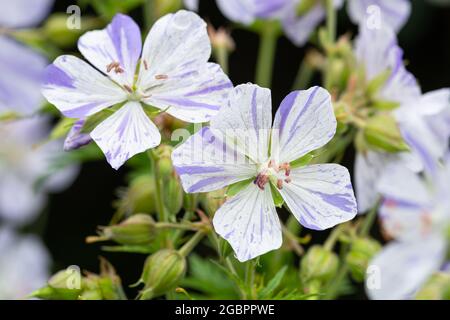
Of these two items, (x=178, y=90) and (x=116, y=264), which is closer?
(x=178, y=90)

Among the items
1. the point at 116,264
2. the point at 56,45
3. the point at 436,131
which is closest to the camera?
the point at 436,131

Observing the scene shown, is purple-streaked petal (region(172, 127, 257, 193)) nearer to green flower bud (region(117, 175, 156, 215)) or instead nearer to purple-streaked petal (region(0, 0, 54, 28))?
green flower bud (region(117, 175, 156, 215))

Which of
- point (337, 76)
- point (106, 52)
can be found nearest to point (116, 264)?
point (337, 76)

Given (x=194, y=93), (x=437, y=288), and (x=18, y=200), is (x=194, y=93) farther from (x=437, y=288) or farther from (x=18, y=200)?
(x=18, y=200)

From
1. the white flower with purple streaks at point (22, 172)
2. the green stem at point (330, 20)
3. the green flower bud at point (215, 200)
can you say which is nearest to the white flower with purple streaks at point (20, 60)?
the white flower with purple streaks at point (22, 172)

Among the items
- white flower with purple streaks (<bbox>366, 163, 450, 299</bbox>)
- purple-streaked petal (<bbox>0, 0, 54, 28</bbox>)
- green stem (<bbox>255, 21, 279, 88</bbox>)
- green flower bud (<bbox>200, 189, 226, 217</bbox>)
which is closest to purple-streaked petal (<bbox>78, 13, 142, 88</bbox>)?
green flower bud (<bbox>200, 189, 226, 217</bbox>)

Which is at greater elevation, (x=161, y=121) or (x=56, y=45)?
(x=56, y=45)

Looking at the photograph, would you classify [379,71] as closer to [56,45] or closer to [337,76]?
[337,76]

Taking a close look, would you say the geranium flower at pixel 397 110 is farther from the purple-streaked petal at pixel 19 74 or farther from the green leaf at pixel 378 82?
the purple-streaked petal at pixel 19 74
